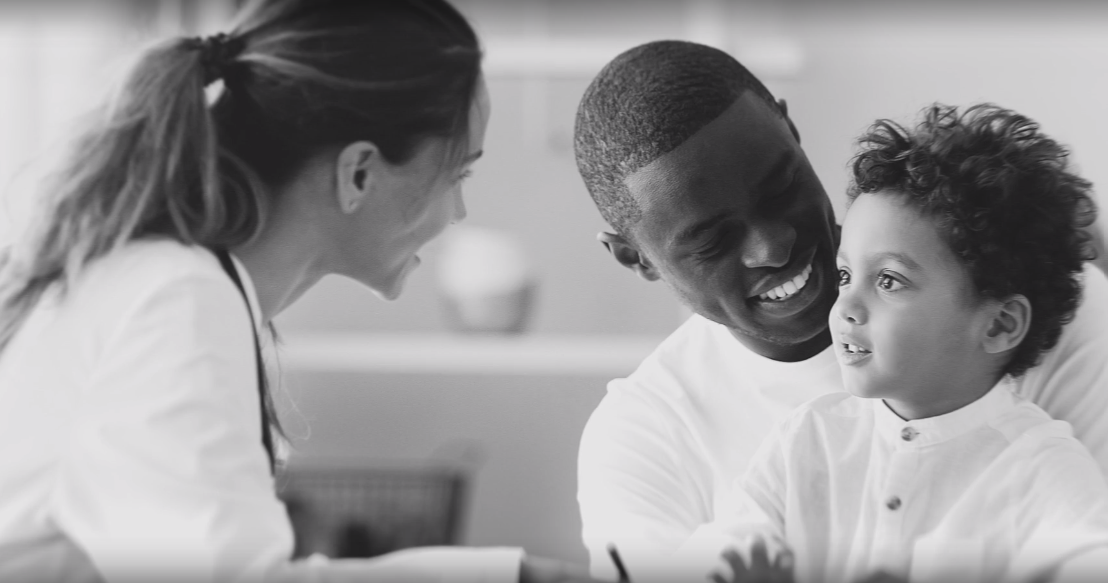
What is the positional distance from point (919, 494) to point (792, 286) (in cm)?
17

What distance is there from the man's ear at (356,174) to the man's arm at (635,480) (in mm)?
272

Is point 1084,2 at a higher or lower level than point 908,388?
higher

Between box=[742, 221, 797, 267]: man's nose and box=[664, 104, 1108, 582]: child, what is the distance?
5cm

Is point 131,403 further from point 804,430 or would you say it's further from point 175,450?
point 804,430

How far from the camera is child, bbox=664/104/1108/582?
72cm

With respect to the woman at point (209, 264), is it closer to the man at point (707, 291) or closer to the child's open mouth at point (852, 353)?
the man at point (707, 291)

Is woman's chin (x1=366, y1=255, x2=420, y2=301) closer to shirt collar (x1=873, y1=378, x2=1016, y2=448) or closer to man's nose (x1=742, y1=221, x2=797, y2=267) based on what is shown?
man's nose (x1=742, y1=221, x2=797, y2=267)

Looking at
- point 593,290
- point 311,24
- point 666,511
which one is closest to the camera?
point 311,24

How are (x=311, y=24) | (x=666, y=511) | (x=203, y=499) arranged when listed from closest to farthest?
(x=203, y=499) < (x=311, y=24) < (x=666, y=511)

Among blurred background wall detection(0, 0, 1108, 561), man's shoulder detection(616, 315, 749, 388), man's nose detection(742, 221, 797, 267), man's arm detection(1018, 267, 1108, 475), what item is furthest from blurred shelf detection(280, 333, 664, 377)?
man's arm detection(1018, 267, 1108, 475)

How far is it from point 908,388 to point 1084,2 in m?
0.31

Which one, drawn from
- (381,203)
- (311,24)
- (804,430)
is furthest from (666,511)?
(311,24)

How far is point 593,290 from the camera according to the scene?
1118mm

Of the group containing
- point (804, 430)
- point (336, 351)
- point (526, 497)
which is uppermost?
point (804, 430)
